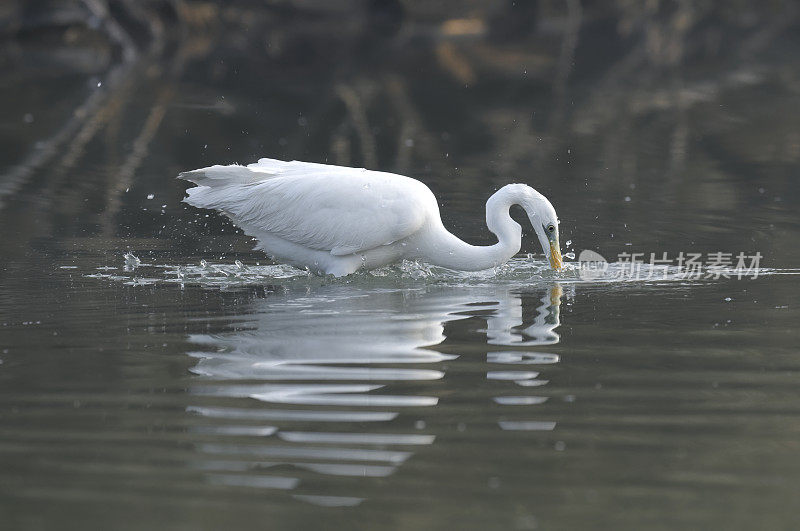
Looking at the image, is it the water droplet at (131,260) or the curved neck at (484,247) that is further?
the water droplet at (131,260)

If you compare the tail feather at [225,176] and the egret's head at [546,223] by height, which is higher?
the tail feather at [225,176]

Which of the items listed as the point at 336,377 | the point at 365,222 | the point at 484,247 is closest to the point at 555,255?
the point at 484,247

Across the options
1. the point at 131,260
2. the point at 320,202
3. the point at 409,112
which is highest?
the point at 409,112

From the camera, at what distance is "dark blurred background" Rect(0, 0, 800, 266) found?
12828 mm

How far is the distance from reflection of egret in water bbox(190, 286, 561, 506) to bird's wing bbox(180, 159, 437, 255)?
1.46 ft

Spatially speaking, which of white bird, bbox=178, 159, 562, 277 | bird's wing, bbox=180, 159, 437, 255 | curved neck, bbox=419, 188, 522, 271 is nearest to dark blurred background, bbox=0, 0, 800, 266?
bird's wing, bbox=180, 159, 437, 255

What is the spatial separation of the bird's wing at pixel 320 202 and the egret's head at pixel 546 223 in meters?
0.73

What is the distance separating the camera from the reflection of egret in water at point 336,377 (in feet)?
18.5

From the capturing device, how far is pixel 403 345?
7.80 m

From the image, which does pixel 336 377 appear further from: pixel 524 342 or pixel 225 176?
pixel 225 176

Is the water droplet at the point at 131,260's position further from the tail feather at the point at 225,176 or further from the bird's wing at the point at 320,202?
the tail feather at the point at 225,176

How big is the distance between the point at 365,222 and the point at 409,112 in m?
12.3

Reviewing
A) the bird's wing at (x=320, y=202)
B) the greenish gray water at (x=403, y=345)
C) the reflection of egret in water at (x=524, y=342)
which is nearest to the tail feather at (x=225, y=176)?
the bird's wing at (x=320, y=202)

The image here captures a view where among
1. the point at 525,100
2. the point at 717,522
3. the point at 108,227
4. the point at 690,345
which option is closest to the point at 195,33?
the point at 525,100
